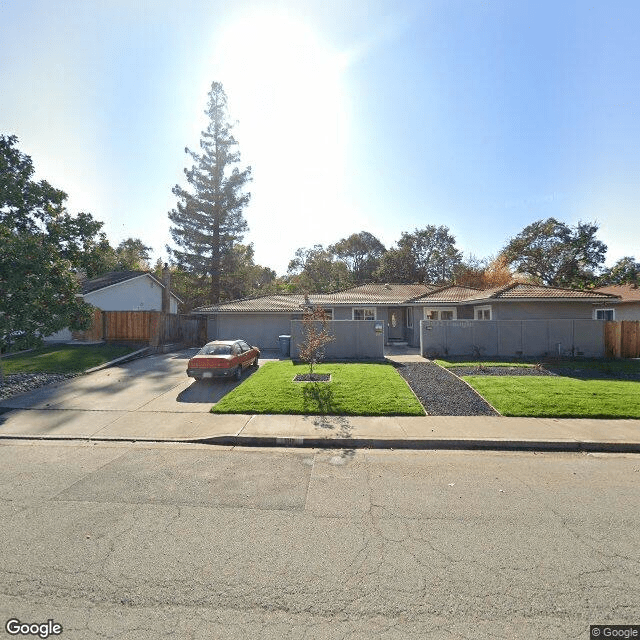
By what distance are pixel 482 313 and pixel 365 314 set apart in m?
6.84

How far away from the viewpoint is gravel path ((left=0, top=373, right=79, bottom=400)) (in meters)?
10.5

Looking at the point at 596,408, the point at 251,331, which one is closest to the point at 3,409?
the point at 251,331

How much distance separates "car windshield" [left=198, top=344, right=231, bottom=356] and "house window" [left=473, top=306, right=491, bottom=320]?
13274mm

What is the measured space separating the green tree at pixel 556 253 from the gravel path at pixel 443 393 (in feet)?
95.8

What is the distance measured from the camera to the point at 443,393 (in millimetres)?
9789

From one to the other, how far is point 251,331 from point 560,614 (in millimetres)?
19908

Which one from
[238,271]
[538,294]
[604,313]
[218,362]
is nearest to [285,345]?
[218,362]

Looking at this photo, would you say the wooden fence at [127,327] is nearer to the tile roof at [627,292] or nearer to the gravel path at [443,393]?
the gravel path at [443,393]

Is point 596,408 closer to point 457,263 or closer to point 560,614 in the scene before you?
point 560,614

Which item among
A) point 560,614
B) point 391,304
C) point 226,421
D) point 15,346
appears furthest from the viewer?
point 391,304

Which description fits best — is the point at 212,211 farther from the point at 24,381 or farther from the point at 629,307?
the point at 629,307

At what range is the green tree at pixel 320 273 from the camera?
145ft

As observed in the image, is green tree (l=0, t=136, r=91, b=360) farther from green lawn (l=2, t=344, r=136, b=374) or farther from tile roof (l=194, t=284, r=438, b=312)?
tile roof (l=194, t=284, r=438, b=312)

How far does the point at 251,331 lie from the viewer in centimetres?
2161
